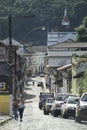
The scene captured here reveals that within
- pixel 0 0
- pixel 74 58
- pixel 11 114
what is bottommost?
pixel 11 114

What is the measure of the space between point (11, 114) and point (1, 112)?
112 centimetres

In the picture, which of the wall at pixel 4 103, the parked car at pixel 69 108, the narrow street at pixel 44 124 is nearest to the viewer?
the narrow street at pixel 44 124

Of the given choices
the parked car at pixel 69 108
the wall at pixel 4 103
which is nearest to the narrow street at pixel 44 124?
the parked car at pixel 69 108

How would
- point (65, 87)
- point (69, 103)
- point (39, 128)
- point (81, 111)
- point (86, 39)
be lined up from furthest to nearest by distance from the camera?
1. point (86, 39)
2. point (65, 87)
3. point (69, 103)
4. point (81, 111)
5. point (39, 128)

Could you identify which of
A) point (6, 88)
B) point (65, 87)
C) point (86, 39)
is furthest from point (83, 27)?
point (6, 88)

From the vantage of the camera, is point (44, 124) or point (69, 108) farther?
point (69, 108)

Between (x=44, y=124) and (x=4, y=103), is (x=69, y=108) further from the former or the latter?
(x=4, y=103)

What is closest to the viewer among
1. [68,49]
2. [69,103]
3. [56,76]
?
[69,103]

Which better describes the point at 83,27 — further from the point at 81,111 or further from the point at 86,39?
the point at 81,111

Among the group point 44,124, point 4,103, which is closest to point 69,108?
point 44,124

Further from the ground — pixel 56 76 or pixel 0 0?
pixel 0 0

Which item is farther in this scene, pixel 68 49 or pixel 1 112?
pixel 68 49

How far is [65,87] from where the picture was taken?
85.5 m

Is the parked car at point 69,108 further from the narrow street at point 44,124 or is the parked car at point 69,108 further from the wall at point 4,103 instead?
the wall at point 4,103
